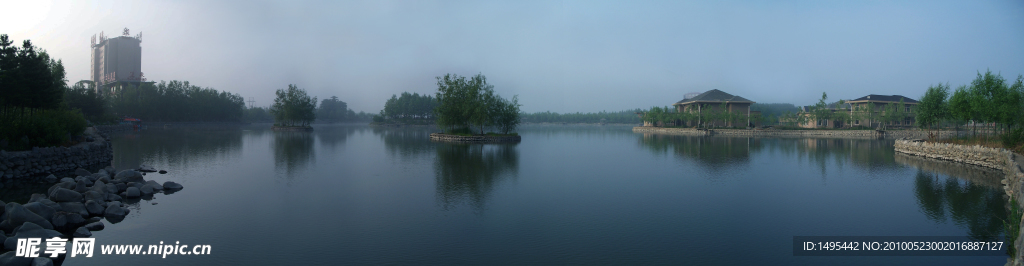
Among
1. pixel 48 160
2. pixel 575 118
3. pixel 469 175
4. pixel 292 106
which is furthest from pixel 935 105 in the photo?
pixel 575 118

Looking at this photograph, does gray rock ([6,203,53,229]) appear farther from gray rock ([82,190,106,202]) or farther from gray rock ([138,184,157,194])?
gray rock ([138,184,157,194])

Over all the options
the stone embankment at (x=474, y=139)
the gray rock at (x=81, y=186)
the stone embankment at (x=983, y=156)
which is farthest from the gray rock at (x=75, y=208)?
the stone embankment at (x=474, y=139)

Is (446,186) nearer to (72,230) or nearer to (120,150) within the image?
Answer: (72,230)

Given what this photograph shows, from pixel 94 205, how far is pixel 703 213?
1368cm

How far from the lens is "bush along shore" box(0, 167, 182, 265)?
28.0ft

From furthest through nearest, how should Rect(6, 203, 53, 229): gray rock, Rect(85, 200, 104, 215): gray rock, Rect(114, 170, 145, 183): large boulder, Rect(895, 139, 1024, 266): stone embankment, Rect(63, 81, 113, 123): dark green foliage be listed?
1. Rect(63, 81, 113, 123): dark green foliage
2. Rect(114, 170, 145, 183): large boulder
3. Rect(895, 139, 1024, 266): stone embankment
4. Rect(85, 200, 104, 215): gray rock
5. Rect(6, 203, 53, 229): gray rock

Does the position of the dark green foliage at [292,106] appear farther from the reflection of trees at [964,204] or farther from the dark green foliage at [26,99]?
the reflection of trees at [964,204]

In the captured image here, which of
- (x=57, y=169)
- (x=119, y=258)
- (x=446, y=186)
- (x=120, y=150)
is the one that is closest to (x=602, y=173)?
(x=446, y=186)

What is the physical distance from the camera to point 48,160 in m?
17.6

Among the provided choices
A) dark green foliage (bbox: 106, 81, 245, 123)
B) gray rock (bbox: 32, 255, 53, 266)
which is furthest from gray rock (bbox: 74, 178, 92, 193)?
dark green foliage (bbox: 106, 81, 245, 123)

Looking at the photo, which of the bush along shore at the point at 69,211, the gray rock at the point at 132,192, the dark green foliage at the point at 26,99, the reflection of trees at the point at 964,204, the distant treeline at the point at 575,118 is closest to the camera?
the bush along shore at the point at 69,211

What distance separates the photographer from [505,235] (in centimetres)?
943

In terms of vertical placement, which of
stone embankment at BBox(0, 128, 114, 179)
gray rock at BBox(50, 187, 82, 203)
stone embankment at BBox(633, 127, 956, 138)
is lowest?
gray rock at BBox(50, 187, 82, 203)

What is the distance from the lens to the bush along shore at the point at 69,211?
8.54 metres
